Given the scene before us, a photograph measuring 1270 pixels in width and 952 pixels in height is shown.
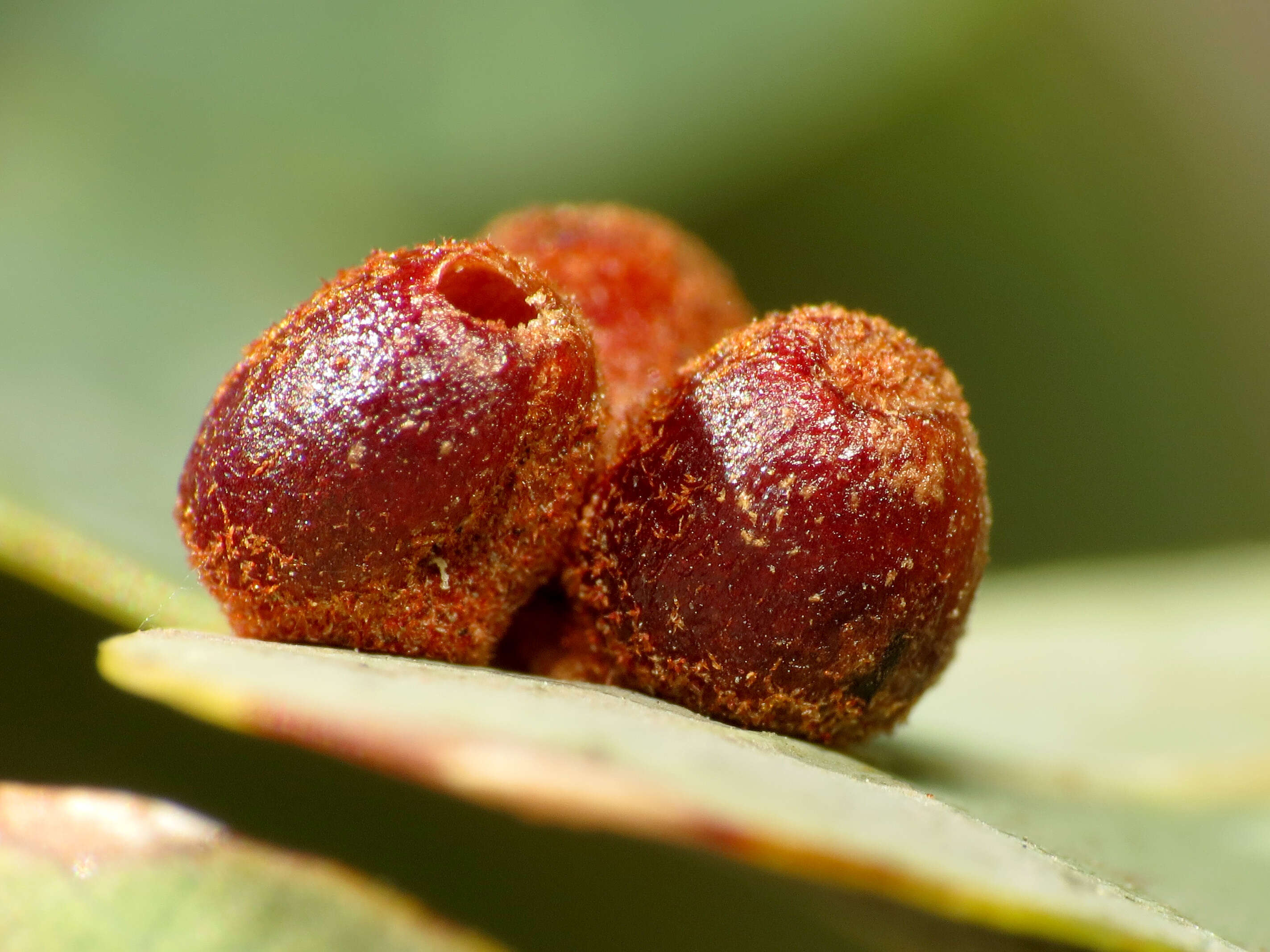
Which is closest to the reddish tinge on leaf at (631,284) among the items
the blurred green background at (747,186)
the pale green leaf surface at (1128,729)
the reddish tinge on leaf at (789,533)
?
the reddish tinge on leaf at (789,533)

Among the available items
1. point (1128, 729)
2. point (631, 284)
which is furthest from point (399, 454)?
point (1128, 729)

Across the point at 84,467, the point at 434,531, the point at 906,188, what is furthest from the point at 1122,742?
the point at 906,188

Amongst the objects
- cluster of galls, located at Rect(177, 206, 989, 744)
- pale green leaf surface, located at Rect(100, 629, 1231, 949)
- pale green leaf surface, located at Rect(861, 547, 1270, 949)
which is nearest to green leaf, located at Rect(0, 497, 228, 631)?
cluster of galls, located at Rect(177, 206, 989, 744)

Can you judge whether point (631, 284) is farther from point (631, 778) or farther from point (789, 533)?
point (631, 778)

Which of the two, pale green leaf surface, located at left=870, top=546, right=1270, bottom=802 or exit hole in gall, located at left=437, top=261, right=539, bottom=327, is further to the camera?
pale green leaf surface, located at left=870, top=546, right=1270, bottom=802

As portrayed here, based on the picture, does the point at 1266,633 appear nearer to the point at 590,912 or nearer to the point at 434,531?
the point at 590,912

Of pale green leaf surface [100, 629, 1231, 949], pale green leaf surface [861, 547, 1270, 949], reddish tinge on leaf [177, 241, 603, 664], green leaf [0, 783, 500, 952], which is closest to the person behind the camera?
pale green leaf surface [100, 629, 1231, 949]

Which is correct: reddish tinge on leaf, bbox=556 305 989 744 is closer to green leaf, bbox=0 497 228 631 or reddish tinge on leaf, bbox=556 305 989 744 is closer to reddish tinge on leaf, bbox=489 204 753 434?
reddish tinge on leaf, bbox=489 204 753 434
